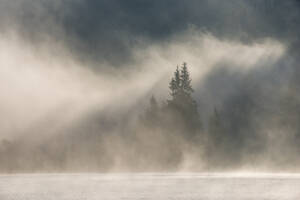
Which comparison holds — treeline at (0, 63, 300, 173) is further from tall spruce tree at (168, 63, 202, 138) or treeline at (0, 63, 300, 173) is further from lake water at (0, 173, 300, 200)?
lake water at (0, 173, 300, 200)

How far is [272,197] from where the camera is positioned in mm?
9375

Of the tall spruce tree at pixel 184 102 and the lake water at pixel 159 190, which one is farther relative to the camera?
the tall spruce tree at pixel 184 102

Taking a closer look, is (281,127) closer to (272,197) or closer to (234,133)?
(234,133)

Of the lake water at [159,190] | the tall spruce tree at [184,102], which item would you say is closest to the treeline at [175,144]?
the tall spruce tree at [184,102]

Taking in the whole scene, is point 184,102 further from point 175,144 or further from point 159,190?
point 159,190

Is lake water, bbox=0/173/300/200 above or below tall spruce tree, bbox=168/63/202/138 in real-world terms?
below

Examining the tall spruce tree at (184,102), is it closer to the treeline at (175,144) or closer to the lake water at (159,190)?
the treeline at (175,144)

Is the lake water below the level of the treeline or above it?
below

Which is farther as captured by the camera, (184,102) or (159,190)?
(184,102)

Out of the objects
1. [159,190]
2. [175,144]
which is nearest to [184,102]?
[175,144]

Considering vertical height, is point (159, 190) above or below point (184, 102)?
below

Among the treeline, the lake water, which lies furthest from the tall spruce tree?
the lake water

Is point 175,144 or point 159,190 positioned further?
point 175,144

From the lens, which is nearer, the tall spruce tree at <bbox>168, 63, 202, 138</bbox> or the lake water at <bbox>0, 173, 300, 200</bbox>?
the lake water at <bbox>0, 173, 300, 200</bbox>
